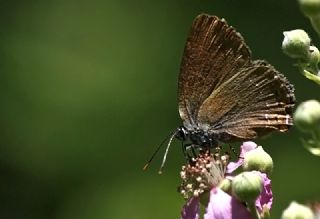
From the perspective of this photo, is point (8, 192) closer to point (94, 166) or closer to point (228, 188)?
point (94, 166)

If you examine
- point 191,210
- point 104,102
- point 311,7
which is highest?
point 311,7

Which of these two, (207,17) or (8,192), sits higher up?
(207,17)

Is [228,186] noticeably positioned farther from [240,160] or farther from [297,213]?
[297,213]

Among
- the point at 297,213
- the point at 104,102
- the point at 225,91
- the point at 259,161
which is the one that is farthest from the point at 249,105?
the point at 104,102

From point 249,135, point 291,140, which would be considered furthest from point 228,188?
point 291,140

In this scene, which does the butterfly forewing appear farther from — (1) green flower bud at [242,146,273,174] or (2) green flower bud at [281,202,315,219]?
(2) green flower bud at [281,202,315,219]

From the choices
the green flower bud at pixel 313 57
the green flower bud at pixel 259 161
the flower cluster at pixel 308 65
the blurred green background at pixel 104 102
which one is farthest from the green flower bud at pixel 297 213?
the blurred green background at pixel 104 102
